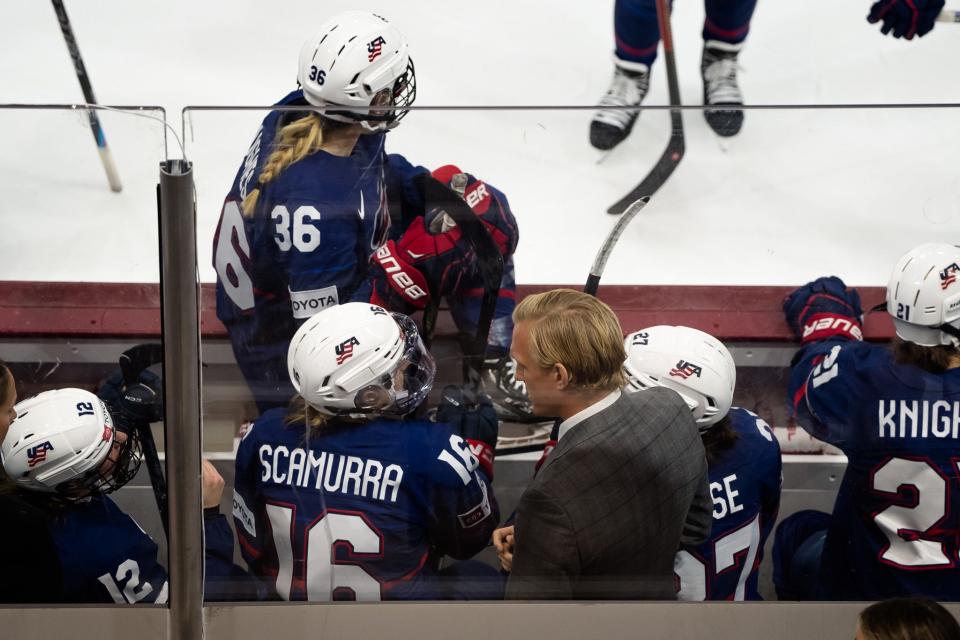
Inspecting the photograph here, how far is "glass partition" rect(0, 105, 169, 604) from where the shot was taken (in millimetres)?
1358

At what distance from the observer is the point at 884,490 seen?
5.15 ft

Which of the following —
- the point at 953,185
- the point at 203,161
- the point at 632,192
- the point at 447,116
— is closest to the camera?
the point at 203,161

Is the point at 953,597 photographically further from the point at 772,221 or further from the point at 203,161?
the point at 203,161

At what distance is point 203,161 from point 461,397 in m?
0.45

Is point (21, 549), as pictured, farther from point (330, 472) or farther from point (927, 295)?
point (927, 295)

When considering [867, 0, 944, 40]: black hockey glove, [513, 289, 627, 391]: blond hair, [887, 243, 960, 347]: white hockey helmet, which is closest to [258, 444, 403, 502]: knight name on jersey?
[513, 289, 627, 391]: blond hair

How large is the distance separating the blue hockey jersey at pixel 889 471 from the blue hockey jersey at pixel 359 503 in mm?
503

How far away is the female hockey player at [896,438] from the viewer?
1.53m

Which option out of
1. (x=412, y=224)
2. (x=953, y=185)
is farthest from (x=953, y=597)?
(x=412, y=224)

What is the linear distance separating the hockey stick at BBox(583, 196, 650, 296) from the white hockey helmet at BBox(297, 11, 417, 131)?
726mm

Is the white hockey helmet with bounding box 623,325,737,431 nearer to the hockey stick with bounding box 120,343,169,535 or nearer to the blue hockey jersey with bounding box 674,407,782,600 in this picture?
the blue hockey jersey with bounding box 674,407,782,600

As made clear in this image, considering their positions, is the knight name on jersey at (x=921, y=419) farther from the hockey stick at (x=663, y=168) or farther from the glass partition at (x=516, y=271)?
the hockey stick at (x=663, y=168)

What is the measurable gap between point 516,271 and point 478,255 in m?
0.08

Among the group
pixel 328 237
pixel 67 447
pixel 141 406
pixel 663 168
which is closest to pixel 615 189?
pixel 663 168
